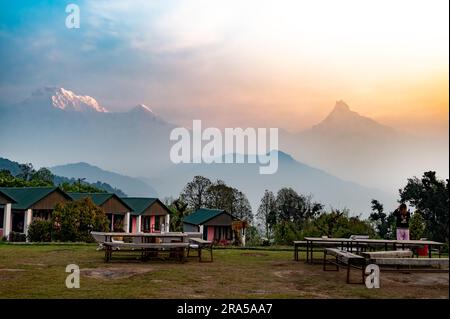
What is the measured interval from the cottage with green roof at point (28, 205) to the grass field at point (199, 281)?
1957 centimetres

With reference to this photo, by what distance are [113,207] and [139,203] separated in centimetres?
483

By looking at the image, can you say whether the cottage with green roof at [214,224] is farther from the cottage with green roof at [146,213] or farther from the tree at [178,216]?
the cottage with green roof at [146,213]

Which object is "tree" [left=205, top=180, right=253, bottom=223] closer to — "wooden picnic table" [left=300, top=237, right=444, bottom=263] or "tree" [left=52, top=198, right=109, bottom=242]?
"tree" [left=52, top=198, right=109, bottom=242]

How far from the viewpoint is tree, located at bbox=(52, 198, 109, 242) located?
19766 millimetres

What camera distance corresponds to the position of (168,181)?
122 ft

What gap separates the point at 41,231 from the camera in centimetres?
2102

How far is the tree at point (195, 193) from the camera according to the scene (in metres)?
38.2

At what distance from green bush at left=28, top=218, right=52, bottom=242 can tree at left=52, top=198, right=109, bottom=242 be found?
510 mm
